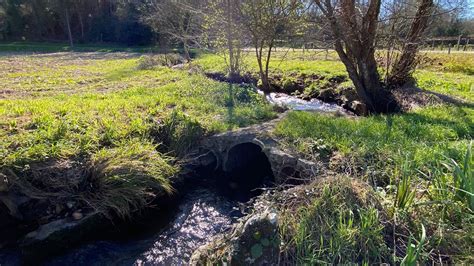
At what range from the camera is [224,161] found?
22.5ft

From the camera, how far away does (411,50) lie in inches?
381

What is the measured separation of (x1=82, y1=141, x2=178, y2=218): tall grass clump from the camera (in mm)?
5016

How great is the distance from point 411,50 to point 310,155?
6630 mm

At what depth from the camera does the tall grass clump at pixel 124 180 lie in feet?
16.5

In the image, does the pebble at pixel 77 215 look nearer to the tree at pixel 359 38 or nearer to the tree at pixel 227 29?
the tree at pixel 359 38

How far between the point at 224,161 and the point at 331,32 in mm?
4827

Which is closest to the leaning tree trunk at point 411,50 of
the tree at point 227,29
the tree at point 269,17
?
the tree at point 269,17

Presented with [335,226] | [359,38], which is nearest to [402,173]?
[335,226]

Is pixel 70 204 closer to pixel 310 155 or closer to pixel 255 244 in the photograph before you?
pixel 255 244

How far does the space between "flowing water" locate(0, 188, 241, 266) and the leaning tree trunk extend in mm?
7590

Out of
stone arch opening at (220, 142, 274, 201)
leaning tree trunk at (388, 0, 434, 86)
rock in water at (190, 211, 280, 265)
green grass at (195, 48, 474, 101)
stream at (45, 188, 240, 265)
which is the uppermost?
leaning tree trunk at (388, 0, 434, 86)

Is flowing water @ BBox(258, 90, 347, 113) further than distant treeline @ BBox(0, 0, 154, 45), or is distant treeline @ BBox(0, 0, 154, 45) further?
distant treeline @ BBox(0, 0, 154, 45)

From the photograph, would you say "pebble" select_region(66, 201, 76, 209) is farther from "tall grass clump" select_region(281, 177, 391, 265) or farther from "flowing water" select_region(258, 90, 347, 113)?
"flowing water" select_region(258, 90, 347, 113)

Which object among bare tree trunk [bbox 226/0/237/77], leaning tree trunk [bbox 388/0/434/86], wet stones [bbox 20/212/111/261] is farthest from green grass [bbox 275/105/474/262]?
bare tree trunk [bbox 226/0/237/77]
